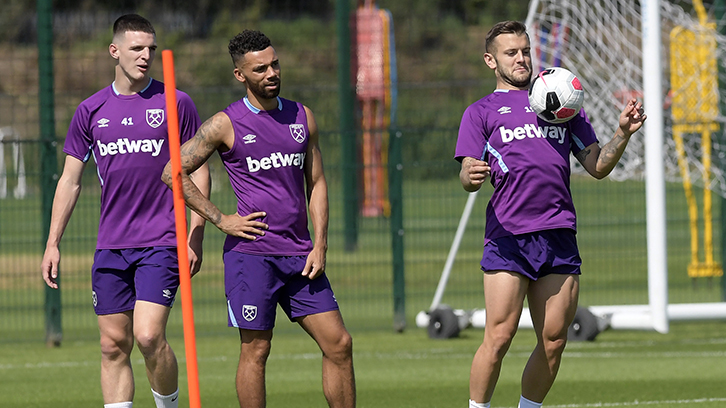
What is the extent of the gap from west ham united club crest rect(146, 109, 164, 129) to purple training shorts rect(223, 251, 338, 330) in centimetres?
85

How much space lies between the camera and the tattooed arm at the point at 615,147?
6.07 meters

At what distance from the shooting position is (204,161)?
6227 mm

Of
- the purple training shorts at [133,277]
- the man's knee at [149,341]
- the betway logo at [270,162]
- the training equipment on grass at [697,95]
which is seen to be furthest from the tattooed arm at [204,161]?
the training equipment on grass at [697,95]

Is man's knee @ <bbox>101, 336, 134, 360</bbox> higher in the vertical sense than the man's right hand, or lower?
lower

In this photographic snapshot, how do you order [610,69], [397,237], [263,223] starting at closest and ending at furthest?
[263,223] < [397,237] < [610,69]

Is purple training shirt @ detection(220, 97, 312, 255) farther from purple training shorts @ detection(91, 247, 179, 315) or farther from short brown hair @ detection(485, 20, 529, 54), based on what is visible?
short brown hair @ detection(485, 20, 529, 54)

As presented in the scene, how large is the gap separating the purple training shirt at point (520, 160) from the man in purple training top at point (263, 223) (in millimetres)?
946

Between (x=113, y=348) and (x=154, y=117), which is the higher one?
(x=154, y=117)

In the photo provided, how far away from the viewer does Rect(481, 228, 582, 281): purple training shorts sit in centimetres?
626

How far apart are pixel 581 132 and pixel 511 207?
589 mm

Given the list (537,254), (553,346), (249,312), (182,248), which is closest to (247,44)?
(249,312)

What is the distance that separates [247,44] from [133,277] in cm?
149

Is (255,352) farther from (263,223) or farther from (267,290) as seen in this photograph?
(263,223)

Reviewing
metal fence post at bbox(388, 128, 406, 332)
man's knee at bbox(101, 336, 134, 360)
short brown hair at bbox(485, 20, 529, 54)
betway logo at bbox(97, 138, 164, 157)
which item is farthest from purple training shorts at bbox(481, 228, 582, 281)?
metal fence post at bbox(388, 128, 406, 332)
